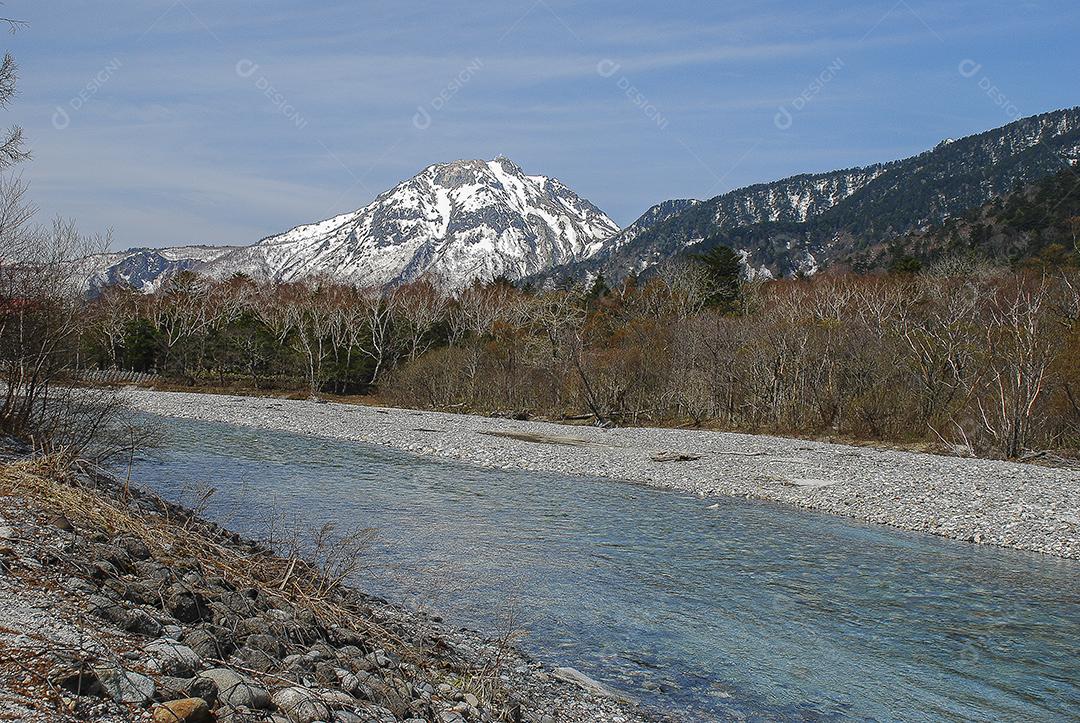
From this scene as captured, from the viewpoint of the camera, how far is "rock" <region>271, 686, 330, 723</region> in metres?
5.16

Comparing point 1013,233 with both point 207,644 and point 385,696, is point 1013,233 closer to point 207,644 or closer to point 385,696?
point 385,696

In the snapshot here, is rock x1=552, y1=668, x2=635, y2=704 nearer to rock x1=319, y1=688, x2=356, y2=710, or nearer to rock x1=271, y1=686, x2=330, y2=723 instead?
rock x1=319, y1=688, x2=356, y2=710

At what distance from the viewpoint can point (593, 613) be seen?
35.1 ft

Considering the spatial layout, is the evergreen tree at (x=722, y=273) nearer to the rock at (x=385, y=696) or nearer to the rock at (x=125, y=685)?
the rock at (x=385, y=696)

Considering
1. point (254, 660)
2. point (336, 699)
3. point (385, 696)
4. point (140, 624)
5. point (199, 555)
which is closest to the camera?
point (336, 699)

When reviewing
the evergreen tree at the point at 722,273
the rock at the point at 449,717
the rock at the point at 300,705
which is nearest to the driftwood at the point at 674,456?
the rock at the point at 449,717

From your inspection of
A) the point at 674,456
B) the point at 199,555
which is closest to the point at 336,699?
the point at 199,555

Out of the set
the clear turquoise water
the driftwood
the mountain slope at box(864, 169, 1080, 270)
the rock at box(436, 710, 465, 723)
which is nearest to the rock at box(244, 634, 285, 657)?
the rock at box(436, 710, 465, 723)

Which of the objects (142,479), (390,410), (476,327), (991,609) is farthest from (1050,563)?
(476,327)

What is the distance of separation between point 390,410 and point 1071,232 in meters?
66.5

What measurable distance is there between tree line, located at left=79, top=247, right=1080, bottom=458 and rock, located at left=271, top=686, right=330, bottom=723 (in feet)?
56.9

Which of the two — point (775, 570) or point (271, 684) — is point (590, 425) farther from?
point (271, 684)

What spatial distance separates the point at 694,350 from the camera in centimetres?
4453

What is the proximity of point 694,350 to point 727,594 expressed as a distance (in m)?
33.3
